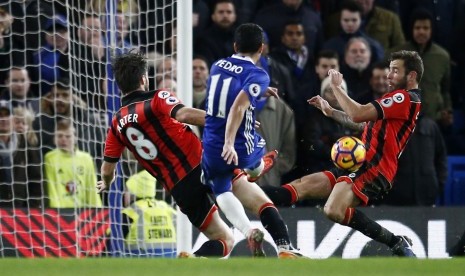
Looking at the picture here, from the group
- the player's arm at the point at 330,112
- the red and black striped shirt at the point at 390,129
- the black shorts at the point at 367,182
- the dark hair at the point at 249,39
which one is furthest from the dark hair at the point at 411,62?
the dark hair at the point at 249,39

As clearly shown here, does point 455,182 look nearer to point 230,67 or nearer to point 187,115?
point 230,67

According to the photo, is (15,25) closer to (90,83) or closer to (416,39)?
(90,83)

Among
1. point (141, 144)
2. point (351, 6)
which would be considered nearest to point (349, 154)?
point (141, 144)

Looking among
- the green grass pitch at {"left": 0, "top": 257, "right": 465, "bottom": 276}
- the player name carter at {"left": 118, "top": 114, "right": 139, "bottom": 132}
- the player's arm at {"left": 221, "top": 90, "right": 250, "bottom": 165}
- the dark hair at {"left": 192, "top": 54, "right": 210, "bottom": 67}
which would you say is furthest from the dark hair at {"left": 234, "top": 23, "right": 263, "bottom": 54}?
the dark hair at {"left": 192, "top": 54, "right": 210, "bottom": 67}

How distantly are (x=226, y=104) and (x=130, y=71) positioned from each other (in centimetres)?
81

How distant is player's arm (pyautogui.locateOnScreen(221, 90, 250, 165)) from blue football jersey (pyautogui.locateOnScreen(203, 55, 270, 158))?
178 mm

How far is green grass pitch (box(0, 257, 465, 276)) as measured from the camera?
8.07 m

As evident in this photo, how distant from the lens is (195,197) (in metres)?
10.4

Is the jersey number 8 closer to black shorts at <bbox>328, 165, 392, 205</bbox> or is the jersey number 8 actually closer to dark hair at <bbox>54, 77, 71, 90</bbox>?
black shorts at <bbox>328, 165, 392, 205</bbox>

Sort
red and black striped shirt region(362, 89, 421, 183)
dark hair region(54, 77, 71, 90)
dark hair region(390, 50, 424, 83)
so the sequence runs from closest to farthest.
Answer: red and black striped shirt region(362, 89, 421, 183) < dark hair region(390, 50, 424, 83) < dark hair region(54, 77, 71, 90)

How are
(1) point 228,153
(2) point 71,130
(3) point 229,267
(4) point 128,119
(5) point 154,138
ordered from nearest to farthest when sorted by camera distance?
(3) point 229,267 < (1) point 228,153 < (4) point 128,119 < (5) point 154,138 < (2) point 71,130

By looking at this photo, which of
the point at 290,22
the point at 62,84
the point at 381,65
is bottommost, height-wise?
the point at 62,84

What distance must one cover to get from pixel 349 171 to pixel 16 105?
3.85 meters

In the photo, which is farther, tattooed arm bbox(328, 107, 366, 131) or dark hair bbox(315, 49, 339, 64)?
dark hair bbox(315, 49, 339, 64)
